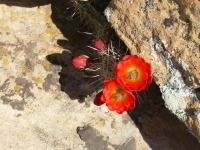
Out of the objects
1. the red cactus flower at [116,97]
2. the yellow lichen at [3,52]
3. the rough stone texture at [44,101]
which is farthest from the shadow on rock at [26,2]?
the red cactus flower at [116,97]

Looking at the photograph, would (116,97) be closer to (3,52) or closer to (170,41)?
(170,41)

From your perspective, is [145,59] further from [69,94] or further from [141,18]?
[69,94]

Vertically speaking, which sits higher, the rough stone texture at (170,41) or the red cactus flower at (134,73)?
the rough stone texture at (170,41)

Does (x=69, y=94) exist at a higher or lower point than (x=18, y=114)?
higher

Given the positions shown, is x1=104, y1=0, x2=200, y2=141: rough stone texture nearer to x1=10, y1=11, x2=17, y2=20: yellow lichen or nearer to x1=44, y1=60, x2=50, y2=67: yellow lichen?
x1=44, y1=60, x2=50, y2=67: yellow lichen

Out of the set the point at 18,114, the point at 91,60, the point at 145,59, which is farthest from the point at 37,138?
the point at 145,59

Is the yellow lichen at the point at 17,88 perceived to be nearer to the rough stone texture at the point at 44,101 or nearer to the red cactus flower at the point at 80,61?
the rough stone texture at the point at 44,101

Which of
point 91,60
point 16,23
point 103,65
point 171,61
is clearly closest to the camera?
point 171,61

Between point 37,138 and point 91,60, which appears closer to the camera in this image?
point 37,138
